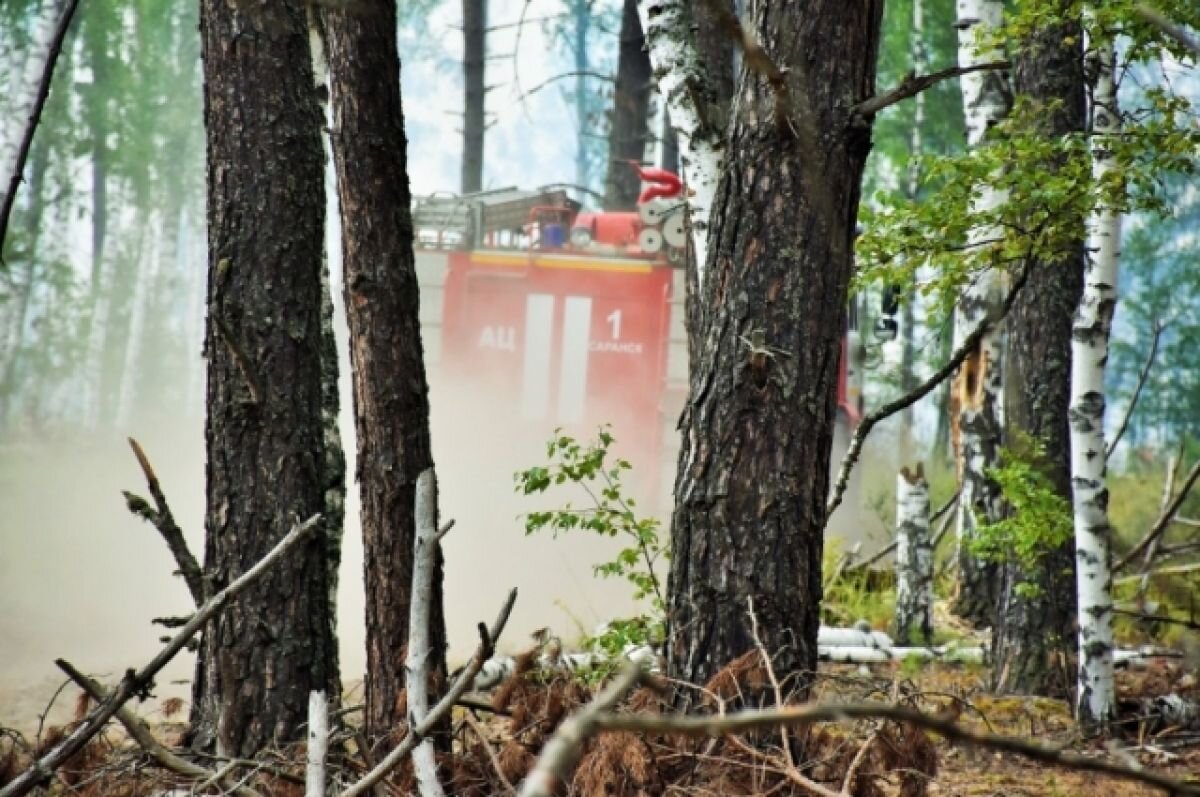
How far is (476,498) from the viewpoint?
15234mm

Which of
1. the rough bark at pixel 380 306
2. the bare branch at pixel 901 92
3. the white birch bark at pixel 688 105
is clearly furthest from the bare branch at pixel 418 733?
the white birch bark at pixel 688 105

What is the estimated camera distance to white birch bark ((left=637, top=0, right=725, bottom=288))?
18.5ft

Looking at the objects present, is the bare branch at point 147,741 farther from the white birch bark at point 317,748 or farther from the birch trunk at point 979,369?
the birch trunk at point 979,369

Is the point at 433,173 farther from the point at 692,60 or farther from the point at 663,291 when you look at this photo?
the point at 692,60

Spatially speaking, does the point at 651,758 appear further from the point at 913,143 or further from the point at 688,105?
the point at 913,143

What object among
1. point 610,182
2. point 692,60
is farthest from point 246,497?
point 610,182

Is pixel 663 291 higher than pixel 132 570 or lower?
higher

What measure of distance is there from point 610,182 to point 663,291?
4957 mm

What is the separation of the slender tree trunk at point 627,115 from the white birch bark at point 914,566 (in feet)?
31.6

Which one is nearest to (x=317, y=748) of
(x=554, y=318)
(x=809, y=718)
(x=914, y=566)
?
(x=809, y=718)

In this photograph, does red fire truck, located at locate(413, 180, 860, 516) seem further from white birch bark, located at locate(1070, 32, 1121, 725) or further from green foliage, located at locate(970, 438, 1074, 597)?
white birch bark, located at locate(1070, 32, 1121, 725)

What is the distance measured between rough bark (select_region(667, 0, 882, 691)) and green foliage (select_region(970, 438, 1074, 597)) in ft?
11.0

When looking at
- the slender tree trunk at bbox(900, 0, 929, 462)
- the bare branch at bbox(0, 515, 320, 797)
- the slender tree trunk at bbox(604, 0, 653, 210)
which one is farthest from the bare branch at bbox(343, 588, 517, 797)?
the slender tree trunk at bbox(900, 0, 929, 462)

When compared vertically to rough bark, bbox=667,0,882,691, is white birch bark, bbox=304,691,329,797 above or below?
below
